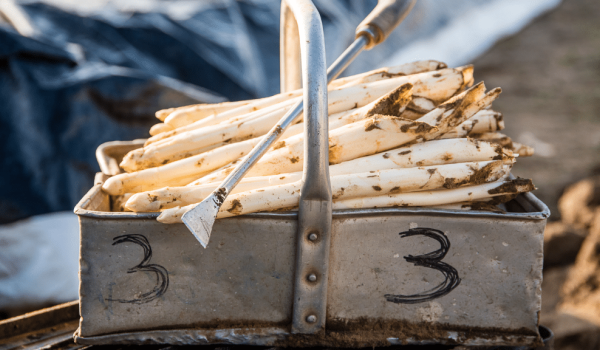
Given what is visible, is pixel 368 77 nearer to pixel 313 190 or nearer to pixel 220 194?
pixel 313 190

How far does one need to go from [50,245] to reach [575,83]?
6.80m

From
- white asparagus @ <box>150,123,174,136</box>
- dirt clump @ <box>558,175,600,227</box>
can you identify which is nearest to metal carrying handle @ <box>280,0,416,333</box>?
white asparagus @ <box>150,123,174,136</box>

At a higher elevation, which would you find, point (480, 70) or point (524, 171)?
point (480, 70)

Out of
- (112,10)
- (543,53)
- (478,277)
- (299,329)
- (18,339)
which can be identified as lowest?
(18,339)

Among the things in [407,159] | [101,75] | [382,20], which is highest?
[101,75]

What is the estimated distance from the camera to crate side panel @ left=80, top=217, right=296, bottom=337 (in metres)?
0.86

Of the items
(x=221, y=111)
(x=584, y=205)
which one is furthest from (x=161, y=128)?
(x=584, y=205)

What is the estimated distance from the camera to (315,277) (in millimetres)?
880

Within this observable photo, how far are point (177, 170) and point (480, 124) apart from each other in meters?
0.78

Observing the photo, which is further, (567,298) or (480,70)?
(480,70)

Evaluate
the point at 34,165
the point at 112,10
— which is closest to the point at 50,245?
the point at 34,165

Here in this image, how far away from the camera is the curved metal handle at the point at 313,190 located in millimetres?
774

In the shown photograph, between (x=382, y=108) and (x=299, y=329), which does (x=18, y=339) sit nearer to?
(x=299, y=329)

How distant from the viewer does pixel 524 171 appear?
395 cm
